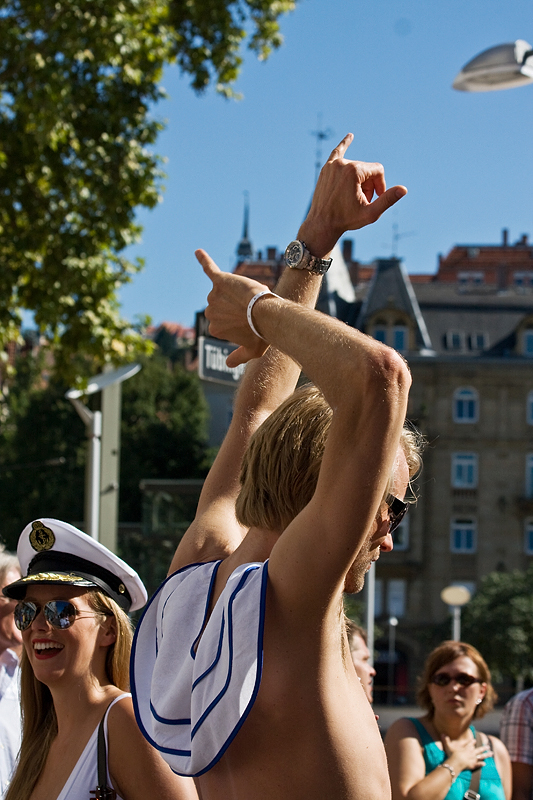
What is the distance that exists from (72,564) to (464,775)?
7.07ft

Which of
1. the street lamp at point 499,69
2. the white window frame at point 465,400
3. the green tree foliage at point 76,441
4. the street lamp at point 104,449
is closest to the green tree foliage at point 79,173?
the street lamp at point 104,449

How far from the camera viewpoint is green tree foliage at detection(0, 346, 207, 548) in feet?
126

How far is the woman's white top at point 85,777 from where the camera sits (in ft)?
8.01

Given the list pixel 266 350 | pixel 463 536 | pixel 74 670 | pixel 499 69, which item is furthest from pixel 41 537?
pixel 463 536

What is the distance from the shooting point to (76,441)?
130ft

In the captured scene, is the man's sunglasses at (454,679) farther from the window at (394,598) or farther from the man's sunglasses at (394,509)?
the window at (394,598)

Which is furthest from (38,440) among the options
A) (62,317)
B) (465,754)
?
(465,754)

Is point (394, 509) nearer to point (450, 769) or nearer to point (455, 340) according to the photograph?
point (450, 769)

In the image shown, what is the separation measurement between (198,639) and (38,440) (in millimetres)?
39206

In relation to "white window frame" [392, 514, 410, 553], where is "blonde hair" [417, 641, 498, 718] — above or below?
above

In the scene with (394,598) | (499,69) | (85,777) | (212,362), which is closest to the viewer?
(85,777)

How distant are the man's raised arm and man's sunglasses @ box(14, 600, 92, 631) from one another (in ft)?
2.35

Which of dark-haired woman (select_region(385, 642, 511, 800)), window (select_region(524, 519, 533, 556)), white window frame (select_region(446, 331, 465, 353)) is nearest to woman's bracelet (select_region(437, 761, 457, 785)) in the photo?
dark-haired woman (select_region(385, 642, 511, 800))

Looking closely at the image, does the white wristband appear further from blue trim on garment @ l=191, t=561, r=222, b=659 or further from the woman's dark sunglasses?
the woman's dark sunglasses
